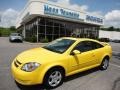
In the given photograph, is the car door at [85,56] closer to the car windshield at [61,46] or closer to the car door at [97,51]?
the car door at [97,51]

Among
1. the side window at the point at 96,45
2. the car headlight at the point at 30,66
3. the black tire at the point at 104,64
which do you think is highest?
the side window at the point at 96,45

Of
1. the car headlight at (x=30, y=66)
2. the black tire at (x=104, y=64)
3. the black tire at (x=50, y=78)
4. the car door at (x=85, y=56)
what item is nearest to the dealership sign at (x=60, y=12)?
the black tire at (x=104, y=64)

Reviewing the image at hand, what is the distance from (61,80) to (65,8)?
972 inches

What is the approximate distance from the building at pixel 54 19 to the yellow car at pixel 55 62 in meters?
19.8

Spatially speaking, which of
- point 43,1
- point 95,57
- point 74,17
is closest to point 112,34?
point 74,17

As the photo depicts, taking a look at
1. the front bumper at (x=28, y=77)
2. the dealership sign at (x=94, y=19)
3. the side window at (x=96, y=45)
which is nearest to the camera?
the front bumper at (x=28, y=77)

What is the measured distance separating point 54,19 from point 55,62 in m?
25.2

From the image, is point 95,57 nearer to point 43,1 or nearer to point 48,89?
point 48,89

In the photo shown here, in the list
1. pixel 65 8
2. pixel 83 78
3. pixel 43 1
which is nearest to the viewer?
pixel 83 78

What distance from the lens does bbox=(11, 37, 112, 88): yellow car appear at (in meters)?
4.97

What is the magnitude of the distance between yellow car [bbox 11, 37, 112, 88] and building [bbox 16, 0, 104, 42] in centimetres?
1975

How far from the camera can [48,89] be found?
5.29 metres

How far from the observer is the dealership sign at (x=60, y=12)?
2642 cm

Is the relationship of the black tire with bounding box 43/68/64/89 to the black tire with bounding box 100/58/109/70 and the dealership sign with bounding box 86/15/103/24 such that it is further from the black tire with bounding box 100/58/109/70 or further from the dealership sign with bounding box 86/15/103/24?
the dealership sign with bounding box 86/15/103/24
